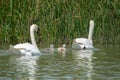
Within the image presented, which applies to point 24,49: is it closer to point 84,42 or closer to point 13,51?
point 13,51

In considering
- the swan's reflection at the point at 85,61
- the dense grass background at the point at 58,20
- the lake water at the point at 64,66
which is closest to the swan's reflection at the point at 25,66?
the lake water at the point at 64,66

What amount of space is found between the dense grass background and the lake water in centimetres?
120

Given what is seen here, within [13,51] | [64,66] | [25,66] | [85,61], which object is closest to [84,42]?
[13,51]

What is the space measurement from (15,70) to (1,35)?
4819 millimetres

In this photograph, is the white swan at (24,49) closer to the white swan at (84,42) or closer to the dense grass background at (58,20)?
the dense grass background at (58,20)

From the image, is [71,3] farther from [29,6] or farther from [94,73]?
[94,73]

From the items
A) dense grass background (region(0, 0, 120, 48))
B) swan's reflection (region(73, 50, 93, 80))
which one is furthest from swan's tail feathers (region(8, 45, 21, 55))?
dense grass background (region(0, 0, 120, 48))

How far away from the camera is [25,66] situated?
39.7 feet

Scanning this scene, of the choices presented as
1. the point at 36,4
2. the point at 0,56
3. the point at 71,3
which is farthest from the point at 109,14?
the point at 0,56

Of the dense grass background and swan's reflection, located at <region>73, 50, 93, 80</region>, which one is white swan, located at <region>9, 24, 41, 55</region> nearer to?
swan's reflection, located at <region>73, 50, 93, 80</region>

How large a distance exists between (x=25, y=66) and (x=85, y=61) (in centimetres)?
170

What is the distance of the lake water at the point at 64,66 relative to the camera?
34.7 feet

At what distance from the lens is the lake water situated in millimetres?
10578

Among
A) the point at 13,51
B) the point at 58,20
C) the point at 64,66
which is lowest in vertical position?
the point at 64,66
